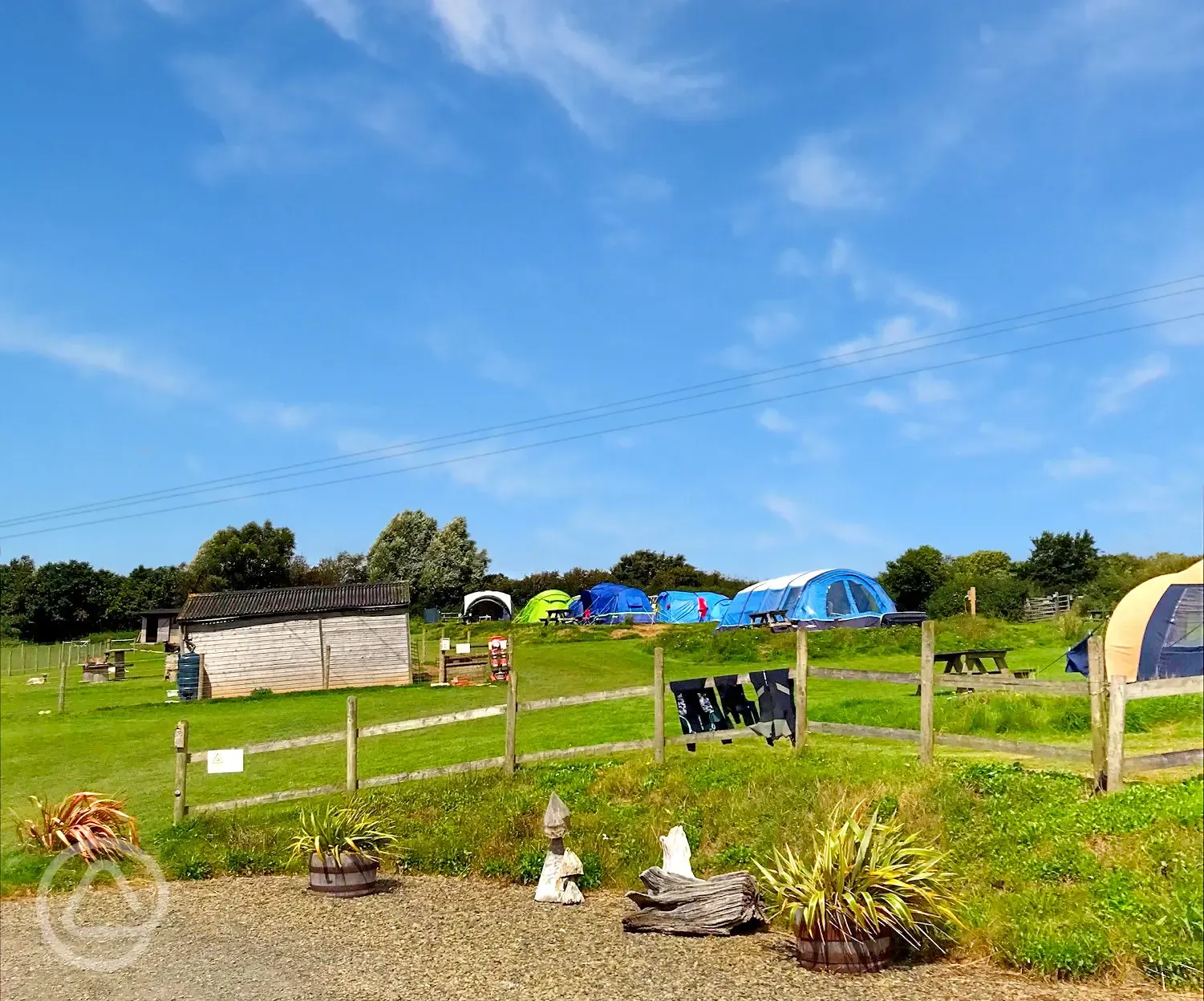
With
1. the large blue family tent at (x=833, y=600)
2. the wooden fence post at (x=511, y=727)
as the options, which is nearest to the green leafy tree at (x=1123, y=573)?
the wooden fence post at (x=511, y=727)

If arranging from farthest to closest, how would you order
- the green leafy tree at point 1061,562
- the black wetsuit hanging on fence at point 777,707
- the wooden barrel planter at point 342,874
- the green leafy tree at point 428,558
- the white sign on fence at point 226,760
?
1. the green leafy tree at point 428,558
2. the green leafy tree at point 1061,562
3. the black wetsuit hanging on fence at point 777,707
4. the wooden barrel planter at point 342,874
5. the white sign on fence at point 226,760

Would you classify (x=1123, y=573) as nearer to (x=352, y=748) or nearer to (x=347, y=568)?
(x=352, y=748)

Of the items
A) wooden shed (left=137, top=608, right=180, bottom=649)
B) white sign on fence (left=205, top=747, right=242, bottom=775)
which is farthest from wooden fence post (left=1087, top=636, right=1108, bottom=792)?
wooden shed (left=137, top=608, right=180, bottom=649)

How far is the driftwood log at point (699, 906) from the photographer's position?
8617 mm

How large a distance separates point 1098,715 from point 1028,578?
56.8 feet

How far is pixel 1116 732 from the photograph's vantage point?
970 cm

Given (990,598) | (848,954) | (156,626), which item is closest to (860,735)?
(848,954)

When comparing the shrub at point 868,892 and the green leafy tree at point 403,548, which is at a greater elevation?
the green leafy tree at point 403,548

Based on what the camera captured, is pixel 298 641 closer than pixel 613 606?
Yes

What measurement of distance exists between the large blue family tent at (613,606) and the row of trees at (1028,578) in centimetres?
1105

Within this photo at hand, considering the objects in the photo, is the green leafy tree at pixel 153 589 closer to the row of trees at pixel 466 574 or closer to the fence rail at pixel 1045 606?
the row of trees at pixel 466 574

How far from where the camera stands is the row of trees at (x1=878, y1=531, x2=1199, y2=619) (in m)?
15.0

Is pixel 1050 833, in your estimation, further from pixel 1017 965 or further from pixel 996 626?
pixel 996 626

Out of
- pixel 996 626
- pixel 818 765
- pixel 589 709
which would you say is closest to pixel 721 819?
pixel 818 765
